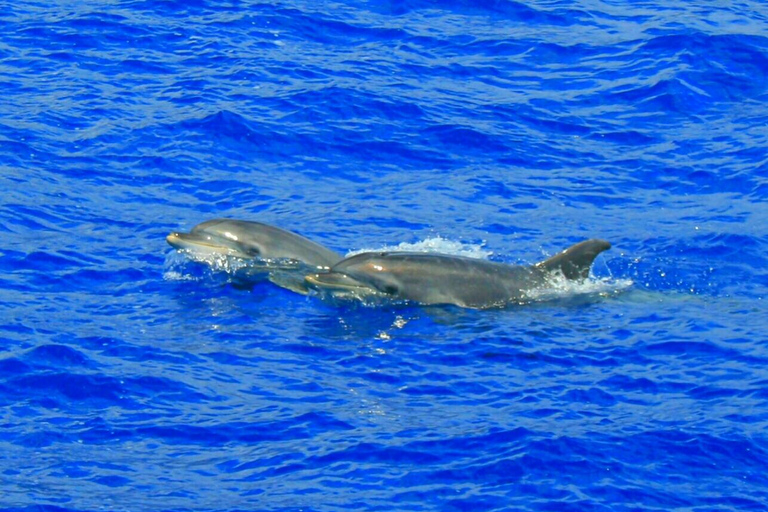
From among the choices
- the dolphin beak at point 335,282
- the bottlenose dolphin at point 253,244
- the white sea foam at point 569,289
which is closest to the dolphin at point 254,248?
the bottlenose dolphin at point 253,244

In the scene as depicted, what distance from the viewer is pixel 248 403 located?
13.5 meters

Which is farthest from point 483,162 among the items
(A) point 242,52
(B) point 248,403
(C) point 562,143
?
(B) point 248,403

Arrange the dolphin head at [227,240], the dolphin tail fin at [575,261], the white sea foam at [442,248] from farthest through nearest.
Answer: the white sea foam at [442,248] → the dolphin head at [227,240] → the dolphin tail fin at [575,261]

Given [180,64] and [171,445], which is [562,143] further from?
[171,445]

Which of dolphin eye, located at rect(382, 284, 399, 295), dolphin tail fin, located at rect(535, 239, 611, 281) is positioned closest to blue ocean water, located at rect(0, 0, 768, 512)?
dolphin eye, located at rect(382, 284, 399, 295)

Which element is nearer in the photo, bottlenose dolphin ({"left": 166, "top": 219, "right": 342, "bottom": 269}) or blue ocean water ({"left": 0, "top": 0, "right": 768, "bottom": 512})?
blue ocean water ({"left": 0, "top": 0, "right": 768, "bottom": 512})

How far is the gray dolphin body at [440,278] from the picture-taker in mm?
15995

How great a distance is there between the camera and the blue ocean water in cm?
1220

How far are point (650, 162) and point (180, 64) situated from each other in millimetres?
9060

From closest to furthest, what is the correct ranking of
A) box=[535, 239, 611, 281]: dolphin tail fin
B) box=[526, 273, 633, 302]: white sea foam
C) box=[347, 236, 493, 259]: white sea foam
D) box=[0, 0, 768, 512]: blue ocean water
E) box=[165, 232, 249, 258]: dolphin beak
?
box=[0, 0, 768, 512]: blue ocean water
box=[526, 273, 633, 302]: white sea foam
box=[535, 239, 611, 281]: dolphin tail fin
box=[165, 232, 249, 258]: dolphin beak
box=[347, 236, 493, 259]: white sea foam

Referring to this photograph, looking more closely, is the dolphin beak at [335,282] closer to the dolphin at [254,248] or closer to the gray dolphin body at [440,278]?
the gray dolphin body at [440,278]

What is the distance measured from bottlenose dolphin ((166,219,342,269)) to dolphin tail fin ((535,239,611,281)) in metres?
2.81

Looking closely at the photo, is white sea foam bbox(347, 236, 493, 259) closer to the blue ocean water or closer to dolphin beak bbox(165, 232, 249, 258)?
the blue ocean water

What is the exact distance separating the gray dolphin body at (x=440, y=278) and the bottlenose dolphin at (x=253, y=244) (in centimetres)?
107
